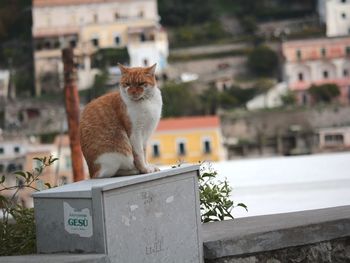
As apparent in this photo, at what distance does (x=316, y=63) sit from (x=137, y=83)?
1770 inches

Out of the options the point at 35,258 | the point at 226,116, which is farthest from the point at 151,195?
the point at 226,116

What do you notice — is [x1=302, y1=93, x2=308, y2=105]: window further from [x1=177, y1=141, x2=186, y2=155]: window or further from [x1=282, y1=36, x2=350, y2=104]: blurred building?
[x1=177, y1=141, x2=186, y2=155]: window

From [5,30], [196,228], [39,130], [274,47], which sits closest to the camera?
[196,228]

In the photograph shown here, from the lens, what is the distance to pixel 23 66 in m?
49.8

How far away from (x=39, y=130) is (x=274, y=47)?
1151 centimetres

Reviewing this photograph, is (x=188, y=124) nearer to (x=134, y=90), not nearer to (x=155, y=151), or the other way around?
(x=155, y=151)

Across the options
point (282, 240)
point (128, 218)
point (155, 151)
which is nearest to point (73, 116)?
point (282, 240)

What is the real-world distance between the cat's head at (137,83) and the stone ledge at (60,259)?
64cm

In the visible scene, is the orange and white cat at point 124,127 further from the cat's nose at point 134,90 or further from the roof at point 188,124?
the roof at point 188,124

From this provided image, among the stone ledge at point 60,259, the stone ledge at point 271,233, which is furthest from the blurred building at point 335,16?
the stone ledge at point 60,259

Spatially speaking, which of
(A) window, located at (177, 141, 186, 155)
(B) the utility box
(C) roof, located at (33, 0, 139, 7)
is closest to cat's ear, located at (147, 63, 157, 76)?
(B) the utility box

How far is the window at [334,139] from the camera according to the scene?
39.3 meters

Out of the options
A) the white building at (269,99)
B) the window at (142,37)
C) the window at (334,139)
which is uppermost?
the window at (142,37)

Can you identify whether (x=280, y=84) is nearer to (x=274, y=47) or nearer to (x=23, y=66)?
(x=274, y=47)
